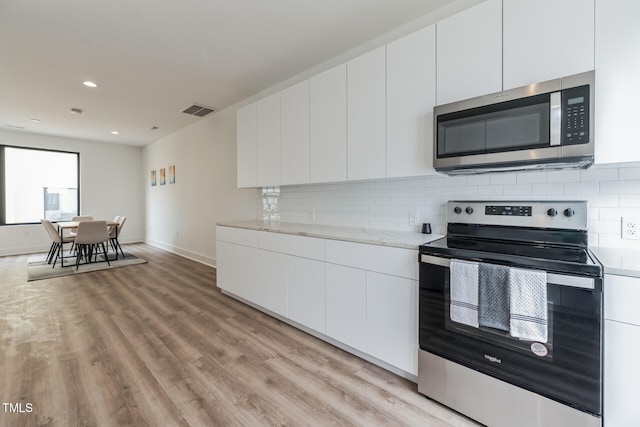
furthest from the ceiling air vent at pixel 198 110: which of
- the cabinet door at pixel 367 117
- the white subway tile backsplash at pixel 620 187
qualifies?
the white subway tile backsplash at pixel 620 187

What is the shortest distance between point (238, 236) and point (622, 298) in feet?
9.70

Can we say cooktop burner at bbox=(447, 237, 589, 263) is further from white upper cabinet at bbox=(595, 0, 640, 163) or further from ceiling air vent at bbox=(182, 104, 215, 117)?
ceiling air vent at bbox=(182, 104, 215, 117)

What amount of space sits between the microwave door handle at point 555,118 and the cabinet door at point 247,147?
2.68 meters

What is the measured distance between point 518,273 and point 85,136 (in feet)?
27.7

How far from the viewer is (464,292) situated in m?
1.44

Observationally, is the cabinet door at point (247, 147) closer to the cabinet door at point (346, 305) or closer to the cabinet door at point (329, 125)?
the cabinet door at point (329, 125)

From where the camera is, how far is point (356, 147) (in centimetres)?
225

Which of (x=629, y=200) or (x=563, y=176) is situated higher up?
(x=563, y=176)

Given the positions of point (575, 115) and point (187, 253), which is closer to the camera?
point (575, 115)

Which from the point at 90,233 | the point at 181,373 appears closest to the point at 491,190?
the point at 181,373

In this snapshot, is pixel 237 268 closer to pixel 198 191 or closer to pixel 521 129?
pixel 198 191

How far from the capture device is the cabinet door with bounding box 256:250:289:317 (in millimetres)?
2592

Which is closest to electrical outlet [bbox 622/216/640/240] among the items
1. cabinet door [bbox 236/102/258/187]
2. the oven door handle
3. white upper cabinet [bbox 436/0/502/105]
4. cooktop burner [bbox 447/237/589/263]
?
cooktop burner [bbox 447/237/589/263]

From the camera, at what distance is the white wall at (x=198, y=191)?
14.4 ft
